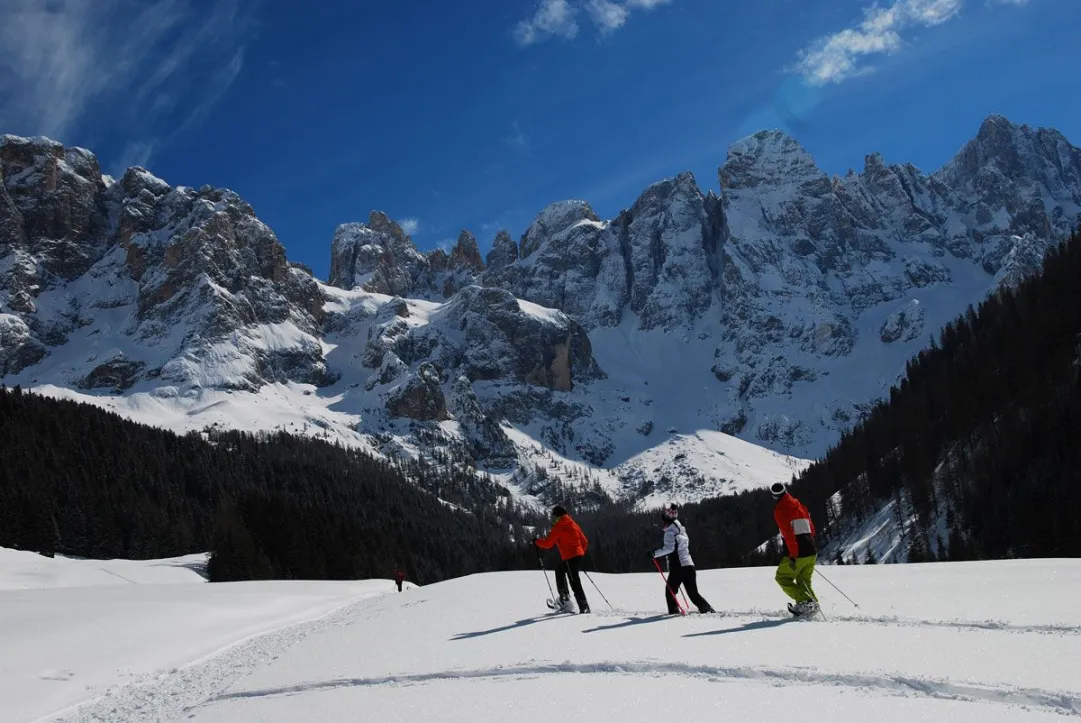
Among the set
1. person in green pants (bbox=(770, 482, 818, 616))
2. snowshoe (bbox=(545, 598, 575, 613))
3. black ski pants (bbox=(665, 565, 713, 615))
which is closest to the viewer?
person in green pants (bbox=(770, 482, 818, 616))

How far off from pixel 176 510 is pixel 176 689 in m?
92.8

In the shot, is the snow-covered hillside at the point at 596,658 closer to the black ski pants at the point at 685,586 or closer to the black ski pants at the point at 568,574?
the black ski pants at the point at 685,586

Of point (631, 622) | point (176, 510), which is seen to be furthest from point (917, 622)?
point (176, 510)

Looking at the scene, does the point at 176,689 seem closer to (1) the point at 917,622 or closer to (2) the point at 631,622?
(2) the point at 631,622

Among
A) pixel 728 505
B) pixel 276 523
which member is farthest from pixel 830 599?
pixel 728 505

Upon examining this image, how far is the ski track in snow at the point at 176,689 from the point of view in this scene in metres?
10.6

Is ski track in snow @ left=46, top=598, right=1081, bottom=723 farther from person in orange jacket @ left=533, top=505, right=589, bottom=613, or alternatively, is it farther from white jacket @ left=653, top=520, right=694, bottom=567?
white jacket @ left=653, top=520, right=694, bottom=567

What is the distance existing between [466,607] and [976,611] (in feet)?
34.9

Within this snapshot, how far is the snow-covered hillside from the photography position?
7.26 m

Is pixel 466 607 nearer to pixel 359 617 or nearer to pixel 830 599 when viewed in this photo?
pixel 359 617

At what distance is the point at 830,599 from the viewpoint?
14977 millimetres

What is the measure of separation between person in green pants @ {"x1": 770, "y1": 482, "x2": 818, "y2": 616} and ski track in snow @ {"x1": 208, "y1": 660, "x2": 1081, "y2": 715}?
14.6ft

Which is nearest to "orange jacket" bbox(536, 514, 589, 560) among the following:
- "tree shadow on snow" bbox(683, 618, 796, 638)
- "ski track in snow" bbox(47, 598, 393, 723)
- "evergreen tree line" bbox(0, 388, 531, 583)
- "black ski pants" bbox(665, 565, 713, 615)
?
"black ski pants" bbox(665, 565, 713, 615)

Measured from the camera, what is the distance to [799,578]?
12.7 m
